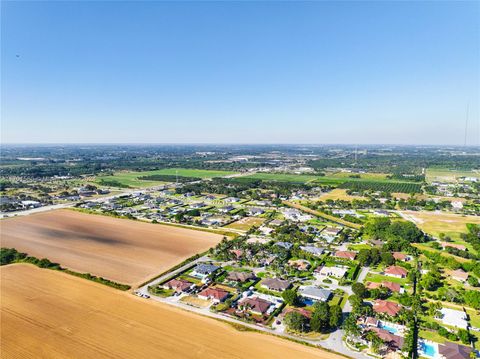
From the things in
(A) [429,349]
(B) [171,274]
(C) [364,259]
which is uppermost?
(C) [364,259]

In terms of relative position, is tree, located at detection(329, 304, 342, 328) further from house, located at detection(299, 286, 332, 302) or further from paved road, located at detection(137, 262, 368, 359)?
house, located at detection(299, 286, 332, 302)

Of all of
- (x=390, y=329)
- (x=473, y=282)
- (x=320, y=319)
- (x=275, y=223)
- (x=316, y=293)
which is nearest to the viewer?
(x=320, y=319)

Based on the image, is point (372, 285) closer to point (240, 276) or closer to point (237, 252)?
point (240, 276)

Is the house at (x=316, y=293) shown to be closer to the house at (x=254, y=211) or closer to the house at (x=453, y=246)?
the house at (x=453, y=246)

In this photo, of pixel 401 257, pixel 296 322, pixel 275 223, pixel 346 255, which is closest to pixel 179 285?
pixel 296 322

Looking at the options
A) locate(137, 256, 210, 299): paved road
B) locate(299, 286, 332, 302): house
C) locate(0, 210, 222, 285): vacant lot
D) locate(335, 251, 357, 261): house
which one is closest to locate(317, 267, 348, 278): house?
locate(335, 251, 357, 261): house

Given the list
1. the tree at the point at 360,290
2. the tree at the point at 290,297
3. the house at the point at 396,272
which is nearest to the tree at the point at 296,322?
the tree at the point at 290,297

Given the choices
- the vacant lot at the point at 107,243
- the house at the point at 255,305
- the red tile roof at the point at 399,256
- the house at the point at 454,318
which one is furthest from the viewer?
the red tile roof at the point at 399,256
